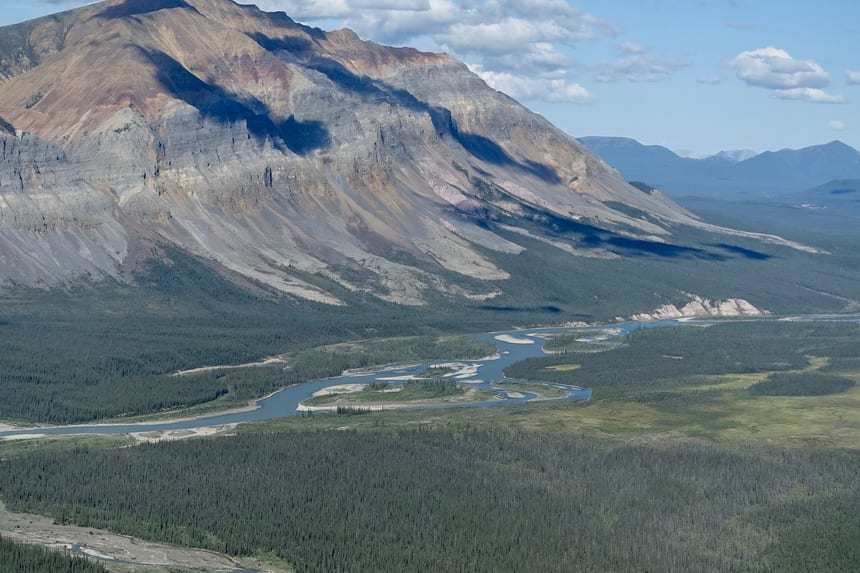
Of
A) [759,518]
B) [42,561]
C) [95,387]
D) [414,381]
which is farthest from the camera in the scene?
[414,381]

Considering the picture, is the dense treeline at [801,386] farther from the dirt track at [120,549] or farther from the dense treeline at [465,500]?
the dirt track at [120,549]

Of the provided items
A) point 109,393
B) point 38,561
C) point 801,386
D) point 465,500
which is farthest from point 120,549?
point 801,386

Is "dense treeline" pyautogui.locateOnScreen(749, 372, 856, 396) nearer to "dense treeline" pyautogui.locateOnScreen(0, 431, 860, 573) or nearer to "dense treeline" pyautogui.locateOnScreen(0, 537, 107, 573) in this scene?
"dense treeline" pyautogui.locateOnScreen(0, 431, 860, 573)

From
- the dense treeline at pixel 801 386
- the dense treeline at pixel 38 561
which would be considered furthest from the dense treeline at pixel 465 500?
the dense treeline at pixel 801 386

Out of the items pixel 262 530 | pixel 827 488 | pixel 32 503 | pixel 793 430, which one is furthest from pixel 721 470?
pixel 32 503

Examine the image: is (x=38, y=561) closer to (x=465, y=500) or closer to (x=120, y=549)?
(x=120, y=549)

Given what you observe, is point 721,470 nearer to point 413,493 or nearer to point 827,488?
point 827,488

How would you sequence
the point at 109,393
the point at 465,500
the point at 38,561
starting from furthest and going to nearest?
1. the point at 109,393
2. the point at 465,500
3. the point at 38,561
